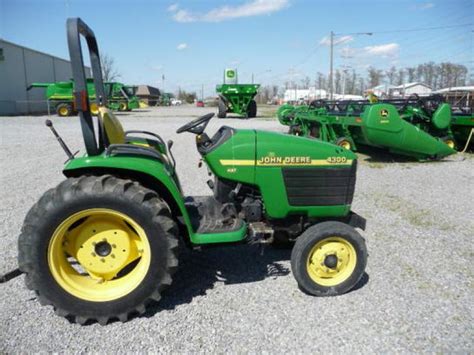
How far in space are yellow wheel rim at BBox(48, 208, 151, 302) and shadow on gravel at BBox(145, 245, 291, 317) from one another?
1.07ft

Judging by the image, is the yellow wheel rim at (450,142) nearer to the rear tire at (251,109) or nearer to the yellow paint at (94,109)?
the yellow paint at (94,109)

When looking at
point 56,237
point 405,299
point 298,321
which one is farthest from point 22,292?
point 405,299

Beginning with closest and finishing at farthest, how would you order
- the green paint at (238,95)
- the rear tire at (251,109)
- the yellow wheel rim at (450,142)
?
the yellow wheel rim at (450,142), the green paint at (238,95), the rear tire at (251,109)

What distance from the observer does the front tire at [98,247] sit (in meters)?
2.43

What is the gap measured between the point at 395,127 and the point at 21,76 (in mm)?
32311

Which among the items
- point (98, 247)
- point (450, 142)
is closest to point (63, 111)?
point (450, 142)

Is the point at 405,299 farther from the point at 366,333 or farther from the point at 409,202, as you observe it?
the point at 409,202

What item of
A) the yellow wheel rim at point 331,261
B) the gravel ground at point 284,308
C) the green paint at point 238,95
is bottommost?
the gravel ground at point 284,308

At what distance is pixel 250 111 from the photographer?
22.8 metres

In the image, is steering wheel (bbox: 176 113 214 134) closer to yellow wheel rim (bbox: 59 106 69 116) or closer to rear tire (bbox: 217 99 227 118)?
rear tire (bbox: 217 99 227 118)

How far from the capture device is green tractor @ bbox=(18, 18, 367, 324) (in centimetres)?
247

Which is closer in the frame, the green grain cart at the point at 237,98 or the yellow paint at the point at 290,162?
the yellow paint at the point at 290,162

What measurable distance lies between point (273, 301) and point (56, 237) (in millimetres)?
1597

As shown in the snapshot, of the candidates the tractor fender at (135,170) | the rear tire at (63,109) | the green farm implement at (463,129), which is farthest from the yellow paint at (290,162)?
the rear tire at (63,109)
